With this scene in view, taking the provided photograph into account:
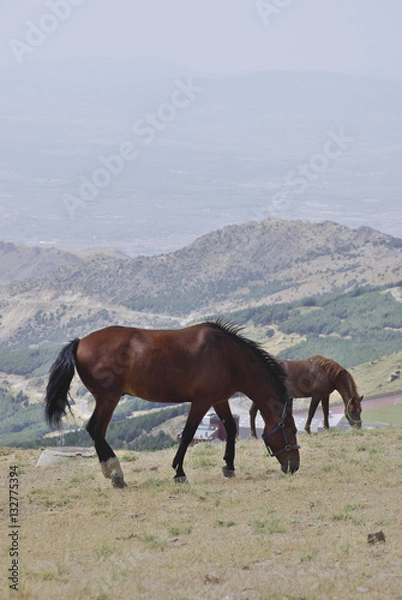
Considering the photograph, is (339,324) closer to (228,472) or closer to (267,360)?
(228,472)

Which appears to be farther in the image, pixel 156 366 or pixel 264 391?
pixel 264 391

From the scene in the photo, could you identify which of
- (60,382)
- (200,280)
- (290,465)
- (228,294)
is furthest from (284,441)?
(200,280)

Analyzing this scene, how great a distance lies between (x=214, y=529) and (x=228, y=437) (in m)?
4.03

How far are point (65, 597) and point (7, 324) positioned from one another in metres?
177

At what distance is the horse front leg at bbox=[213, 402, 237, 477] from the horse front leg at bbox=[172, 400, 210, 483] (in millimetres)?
753

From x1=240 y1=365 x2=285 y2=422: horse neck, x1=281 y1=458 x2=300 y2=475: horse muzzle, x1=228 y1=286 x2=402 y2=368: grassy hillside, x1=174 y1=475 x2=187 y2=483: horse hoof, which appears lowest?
x1=228 y1=286 x2=402 y2=368: grassy hillside

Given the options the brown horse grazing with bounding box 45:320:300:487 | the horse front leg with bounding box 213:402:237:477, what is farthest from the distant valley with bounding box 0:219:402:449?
the brown horse grazing with bounding box 45:320:300:487

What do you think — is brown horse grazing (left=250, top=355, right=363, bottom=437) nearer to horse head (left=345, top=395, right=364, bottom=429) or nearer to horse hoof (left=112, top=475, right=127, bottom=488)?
horse head (left=345, top=395, right=364, bottom=429)

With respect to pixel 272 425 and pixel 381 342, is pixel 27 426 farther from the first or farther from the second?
pixel 272 425

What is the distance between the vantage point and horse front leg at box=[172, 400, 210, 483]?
47.3ft

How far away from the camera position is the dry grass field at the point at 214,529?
8625 millimetres

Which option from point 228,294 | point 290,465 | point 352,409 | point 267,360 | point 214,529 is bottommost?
point 228,294

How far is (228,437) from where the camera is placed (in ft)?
50.0

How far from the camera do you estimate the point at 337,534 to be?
10.5m
